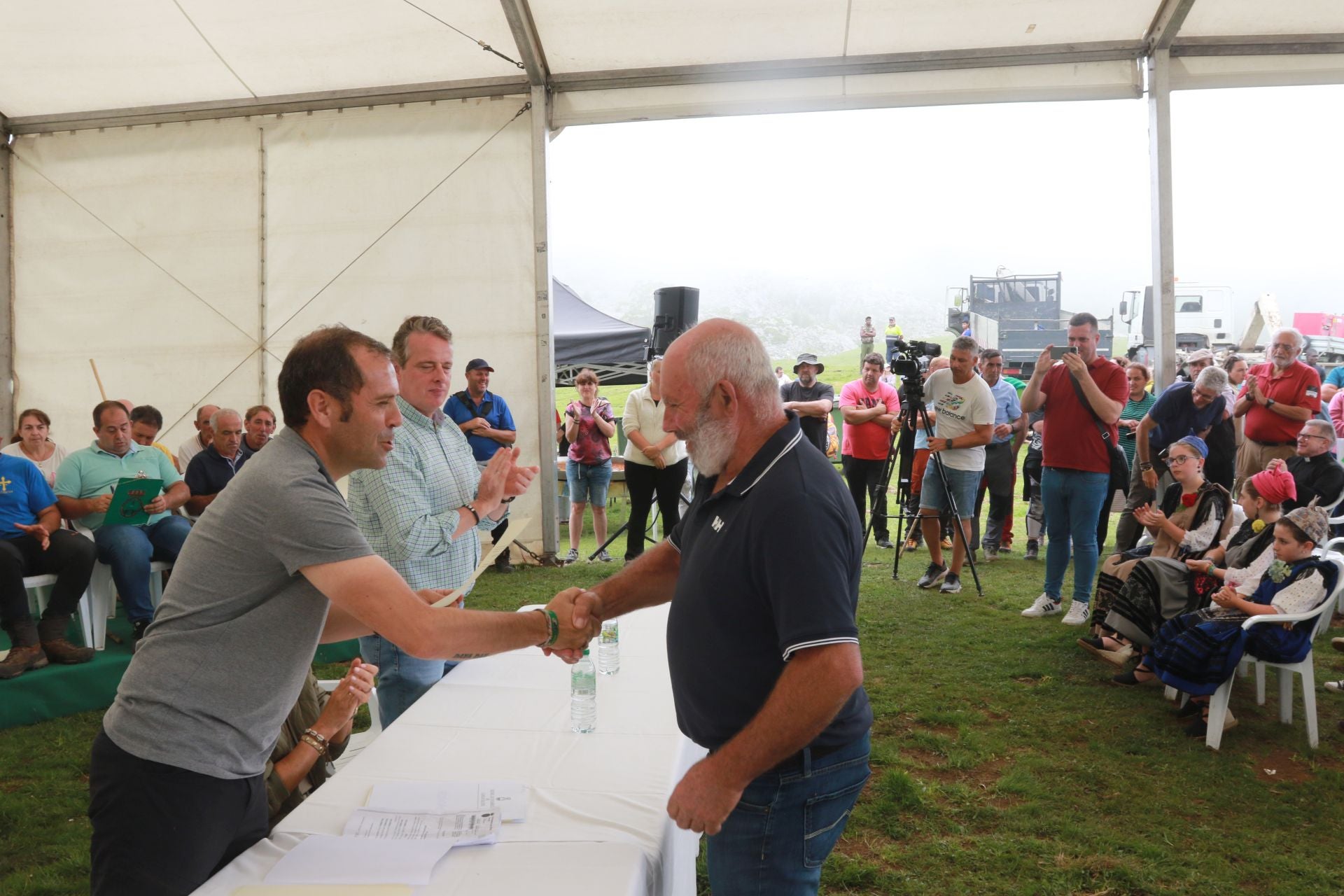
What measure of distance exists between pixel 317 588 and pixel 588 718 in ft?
2.93

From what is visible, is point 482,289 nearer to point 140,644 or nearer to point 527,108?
point 527,108

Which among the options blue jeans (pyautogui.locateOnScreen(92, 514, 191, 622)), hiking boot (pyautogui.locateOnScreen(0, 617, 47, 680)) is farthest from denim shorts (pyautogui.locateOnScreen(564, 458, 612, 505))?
hiking boot (pyautogui.locateOnScreen(0, 617, 47, 680))

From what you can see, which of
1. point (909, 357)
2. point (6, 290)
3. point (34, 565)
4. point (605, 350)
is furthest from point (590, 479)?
point (6, 290)

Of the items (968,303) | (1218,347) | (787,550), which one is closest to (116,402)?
(787,550)

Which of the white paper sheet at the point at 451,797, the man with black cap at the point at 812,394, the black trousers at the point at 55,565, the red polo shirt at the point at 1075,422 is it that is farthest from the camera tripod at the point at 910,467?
the black trousers at the point at 55,565

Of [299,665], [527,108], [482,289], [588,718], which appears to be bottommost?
[588,718]

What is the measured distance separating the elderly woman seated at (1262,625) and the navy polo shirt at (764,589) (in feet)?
9.63

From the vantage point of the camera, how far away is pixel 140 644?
5.28ft

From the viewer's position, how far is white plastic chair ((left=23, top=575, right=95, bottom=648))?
4.73 m

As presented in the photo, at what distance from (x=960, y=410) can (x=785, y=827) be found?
5.19 metres

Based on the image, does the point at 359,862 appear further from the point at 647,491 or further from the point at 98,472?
the point at 647,491

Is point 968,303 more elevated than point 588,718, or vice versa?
point 968,303

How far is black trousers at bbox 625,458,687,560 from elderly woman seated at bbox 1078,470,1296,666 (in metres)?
3.56

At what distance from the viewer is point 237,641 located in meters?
1.57
